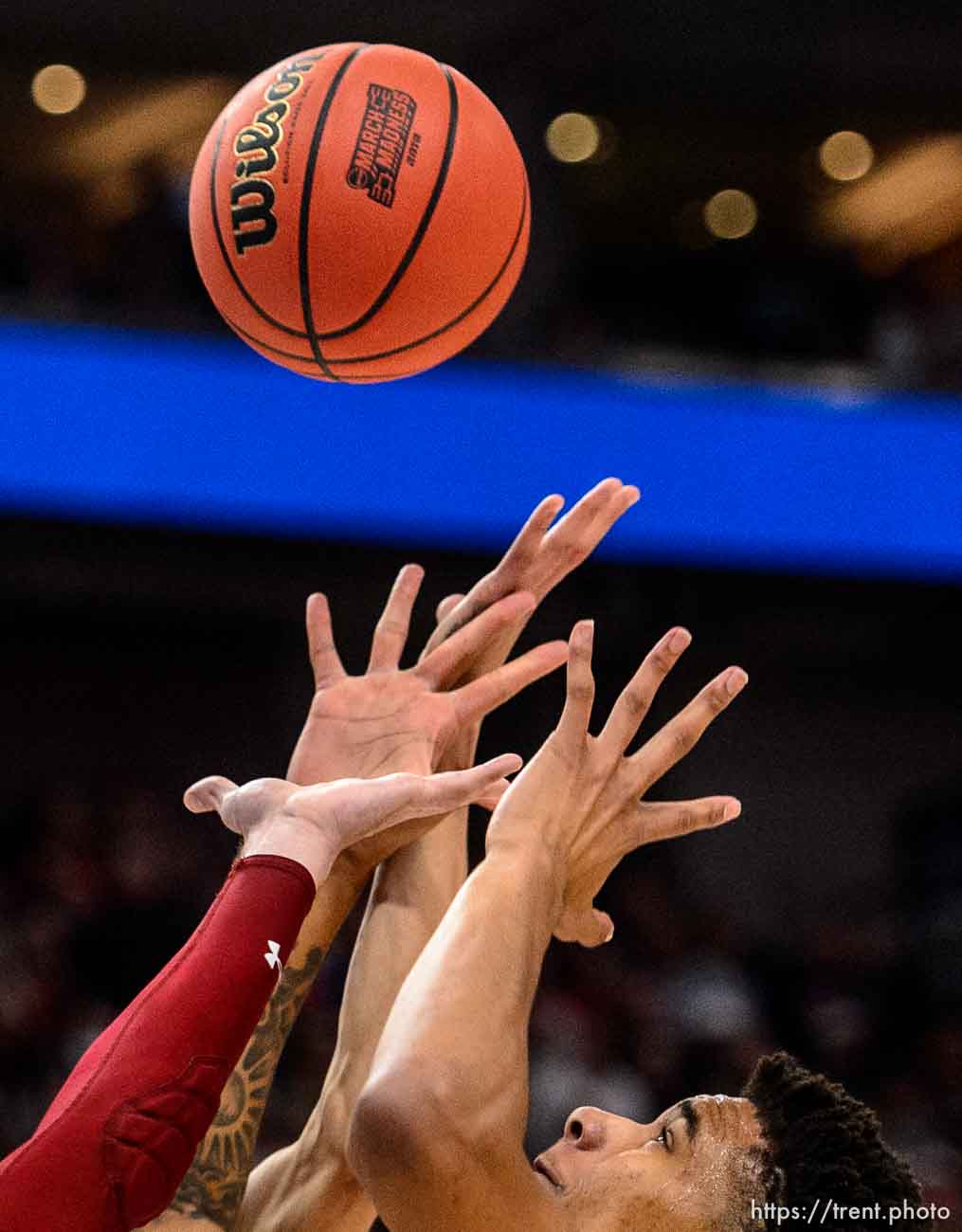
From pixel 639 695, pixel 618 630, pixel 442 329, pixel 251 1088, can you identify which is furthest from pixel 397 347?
pixel 618 630

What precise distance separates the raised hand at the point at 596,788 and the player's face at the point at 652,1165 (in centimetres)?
24

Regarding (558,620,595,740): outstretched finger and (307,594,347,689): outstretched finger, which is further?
(307,594,347,689): outstretched finger

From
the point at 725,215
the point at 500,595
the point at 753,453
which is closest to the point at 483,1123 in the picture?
the point at 500,595

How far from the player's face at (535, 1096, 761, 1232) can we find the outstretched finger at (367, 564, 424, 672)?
656mm

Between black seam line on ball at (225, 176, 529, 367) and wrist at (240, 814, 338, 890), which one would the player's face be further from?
black seam line on ball at (225, 176, 529, 367)

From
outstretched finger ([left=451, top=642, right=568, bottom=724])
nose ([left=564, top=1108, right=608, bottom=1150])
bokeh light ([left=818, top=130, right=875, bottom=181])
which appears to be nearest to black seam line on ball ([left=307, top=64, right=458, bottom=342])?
outstretched finger ([left=451, top=642, right=568, bottom=724])

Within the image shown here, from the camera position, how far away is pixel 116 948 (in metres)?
5.53

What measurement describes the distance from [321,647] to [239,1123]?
24.7 inches

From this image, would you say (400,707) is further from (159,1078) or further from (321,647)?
(159,1078)

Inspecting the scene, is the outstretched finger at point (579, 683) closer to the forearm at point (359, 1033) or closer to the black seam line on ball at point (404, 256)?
the forearm at point (359, 1033)

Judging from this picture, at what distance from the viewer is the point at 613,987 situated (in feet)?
19.3

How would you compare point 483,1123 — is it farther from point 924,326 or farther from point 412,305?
point 924,326

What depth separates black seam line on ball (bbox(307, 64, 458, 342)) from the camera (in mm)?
2492

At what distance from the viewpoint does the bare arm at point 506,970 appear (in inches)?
66.3
